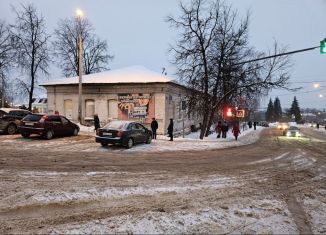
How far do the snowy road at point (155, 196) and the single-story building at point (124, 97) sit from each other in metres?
15.7

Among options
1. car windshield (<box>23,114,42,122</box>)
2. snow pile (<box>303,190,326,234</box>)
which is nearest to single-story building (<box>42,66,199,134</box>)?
car windshield (<box>23,114,42,122</box>)

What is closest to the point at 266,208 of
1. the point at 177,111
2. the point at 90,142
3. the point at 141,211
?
the point at 141,211

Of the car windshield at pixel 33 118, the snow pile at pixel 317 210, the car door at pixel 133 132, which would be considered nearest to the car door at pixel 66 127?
the car windshield at pixel 33 118

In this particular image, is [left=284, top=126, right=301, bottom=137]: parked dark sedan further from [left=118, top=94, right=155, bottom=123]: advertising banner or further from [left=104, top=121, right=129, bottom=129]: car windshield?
[left=104, top=121, right=129, bottom=129]: car windshield

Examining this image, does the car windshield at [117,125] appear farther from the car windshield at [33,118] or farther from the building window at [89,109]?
the building window at [89,109]

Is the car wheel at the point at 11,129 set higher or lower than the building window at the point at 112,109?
lower

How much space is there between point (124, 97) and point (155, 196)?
2294cm

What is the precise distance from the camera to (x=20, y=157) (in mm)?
13367

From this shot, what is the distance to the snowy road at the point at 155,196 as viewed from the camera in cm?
605

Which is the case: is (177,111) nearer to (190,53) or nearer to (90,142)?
(190,53)

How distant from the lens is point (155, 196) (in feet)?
26.2

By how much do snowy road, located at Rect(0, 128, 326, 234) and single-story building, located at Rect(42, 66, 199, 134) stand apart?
15.7m

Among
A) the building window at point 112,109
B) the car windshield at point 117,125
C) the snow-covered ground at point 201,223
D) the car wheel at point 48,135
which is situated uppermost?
the building window at point 112,109

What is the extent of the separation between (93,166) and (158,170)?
2.36 meters
